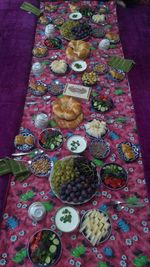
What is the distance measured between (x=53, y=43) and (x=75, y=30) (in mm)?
235

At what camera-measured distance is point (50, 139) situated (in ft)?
5.85

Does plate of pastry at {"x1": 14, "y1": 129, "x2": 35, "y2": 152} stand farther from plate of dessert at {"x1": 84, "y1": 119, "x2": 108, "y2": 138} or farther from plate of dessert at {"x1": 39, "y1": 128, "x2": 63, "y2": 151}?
plate of dessert at {"x1": 84, "y1": 119, "x2": 108, "y2": 138}

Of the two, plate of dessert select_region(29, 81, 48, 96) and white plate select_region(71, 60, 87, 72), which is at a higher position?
white plate select_region(71, 60, 87, 72)

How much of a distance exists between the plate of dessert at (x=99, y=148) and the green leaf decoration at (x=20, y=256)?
66 cm

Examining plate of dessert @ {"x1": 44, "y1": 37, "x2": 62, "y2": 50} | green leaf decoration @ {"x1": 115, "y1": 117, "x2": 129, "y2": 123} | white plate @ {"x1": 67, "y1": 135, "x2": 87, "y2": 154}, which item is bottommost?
white plate @ {"x1": 67, "y1": 135, "x2": 87, "y2": 154}

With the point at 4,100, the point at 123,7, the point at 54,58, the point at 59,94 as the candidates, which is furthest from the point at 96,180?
the point at 123,7

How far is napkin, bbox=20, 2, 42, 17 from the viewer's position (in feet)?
8.81

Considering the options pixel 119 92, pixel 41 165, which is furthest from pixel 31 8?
pixel 41 165

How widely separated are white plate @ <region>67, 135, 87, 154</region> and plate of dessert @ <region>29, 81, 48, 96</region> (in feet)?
1.50

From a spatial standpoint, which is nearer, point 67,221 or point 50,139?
point 67,221

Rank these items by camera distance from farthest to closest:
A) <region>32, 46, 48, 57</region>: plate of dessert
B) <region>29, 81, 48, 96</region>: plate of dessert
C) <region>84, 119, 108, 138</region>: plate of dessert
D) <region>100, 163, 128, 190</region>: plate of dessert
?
<region>32, 46, 48, 57</region>: plate of dessert → <region>29, 81, 48, 96</region>: plate of dessert → <region>84, 119, 108, 138</region>: plate of dessert → <region>100, 163, 128, 190</region>: plate of dessert

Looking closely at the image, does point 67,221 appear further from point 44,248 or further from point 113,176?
point 113,176

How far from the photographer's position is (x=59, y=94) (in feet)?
6.75

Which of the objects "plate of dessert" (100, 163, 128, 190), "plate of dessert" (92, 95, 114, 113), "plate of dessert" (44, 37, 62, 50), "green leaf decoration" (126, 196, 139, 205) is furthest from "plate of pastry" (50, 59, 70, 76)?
"green leaf decoration" (126, 196, 139, 205)
